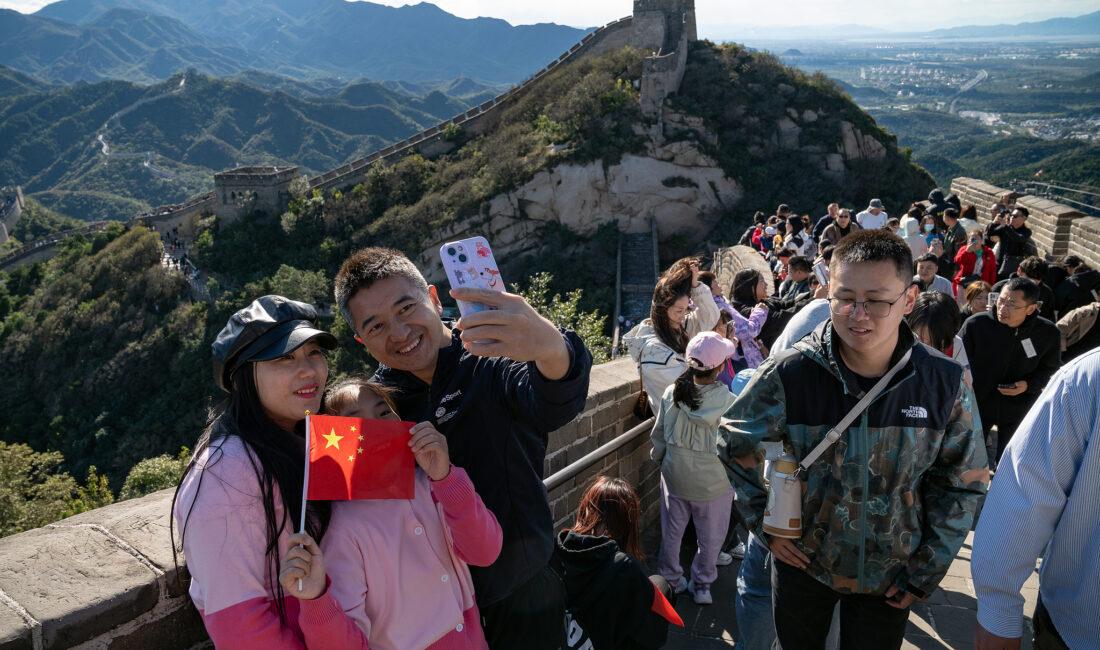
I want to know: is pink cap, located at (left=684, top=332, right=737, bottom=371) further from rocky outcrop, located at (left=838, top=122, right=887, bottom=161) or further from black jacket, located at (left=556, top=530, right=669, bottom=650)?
rocky outcrop, located at (left=838, top=122, right=887, bottom=161)

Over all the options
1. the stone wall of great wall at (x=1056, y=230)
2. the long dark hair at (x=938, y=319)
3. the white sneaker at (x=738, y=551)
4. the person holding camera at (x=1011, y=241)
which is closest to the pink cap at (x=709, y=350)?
the long dark hair at (x=938, y=319)

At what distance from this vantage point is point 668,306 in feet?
14.3

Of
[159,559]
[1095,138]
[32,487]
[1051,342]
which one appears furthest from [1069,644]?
[1095,138]

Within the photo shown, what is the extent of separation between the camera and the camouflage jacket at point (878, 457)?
2.39 metres

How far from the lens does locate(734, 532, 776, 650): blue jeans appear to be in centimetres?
302

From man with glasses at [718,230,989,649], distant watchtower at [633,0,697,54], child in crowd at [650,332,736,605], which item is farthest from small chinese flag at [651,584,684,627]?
distant watchtower at [633,0,697,54]

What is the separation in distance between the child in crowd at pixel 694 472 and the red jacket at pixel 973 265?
5.92 meters

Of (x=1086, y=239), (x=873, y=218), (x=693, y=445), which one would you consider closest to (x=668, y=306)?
(x=693, y=445)

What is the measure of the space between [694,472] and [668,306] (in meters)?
1.02

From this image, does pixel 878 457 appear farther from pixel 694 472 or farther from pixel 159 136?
pixel 159 136

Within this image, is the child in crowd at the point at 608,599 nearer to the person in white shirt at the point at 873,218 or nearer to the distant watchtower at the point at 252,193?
the person in white shirt at the point at 873,218

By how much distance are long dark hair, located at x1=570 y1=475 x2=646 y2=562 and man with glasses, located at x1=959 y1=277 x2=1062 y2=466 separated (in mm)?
2795

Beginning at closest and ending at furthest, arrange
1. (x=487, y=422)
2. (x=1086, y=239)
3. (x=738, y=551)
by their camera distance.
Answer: (x=487, y=422)
(x=738, y=551)
(x=1086, y=239)

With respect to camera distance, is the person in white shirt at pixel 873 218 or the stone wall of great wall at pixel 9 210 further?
the stone wall of great wall at pixel 9 210
